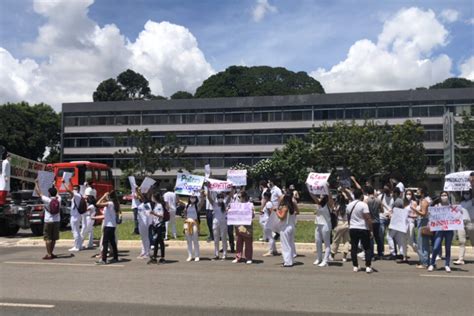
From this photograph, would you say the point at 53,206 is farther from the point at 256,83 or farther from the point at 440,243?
the point at 256,83

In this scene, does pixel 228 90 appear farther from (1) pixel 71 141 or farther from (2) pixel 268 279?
(2) pixel 268 279

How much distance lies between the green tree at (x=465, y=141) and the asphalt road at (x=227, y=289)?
38889 millimetres

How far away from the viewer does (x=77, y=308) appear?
7676mm

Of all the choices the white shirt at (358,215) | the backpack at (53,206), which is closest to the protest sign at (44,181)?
the backpack at (53,206)

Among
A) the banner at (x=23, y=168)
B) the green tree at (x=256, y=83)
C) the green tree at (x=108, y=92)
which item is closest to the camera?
the banner at (x=23, y=168)

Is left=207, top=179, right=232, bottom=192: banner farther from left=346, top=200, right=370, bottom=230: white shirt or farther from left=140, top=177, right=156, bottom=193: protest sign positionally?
left=346, top=200, right=370, bottom=230: white shirt

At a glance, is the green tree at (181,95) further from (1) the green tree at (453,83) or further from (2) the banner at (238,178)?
(2) the banner at (238,178)

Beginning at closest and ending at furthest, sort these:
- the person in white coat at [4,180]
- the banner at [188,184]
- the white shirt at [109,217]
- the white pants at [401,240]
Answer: the white pants at [401,240]
the white shirt at [109,217]
the banner at [188,184]
the person in white coat at [4,180]

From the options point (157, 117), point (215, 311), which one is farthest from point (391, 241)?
point (157, 117)

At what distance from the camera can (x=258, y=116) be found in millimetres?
73125

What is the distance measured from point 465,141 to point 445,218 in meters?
40.4

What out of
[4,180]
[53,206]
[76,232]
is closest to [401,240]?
[53,206]

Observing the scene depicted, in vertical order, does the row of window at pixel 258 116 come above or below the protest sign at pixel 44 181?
above

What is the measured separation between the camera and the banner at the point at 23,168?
68.9 ft
